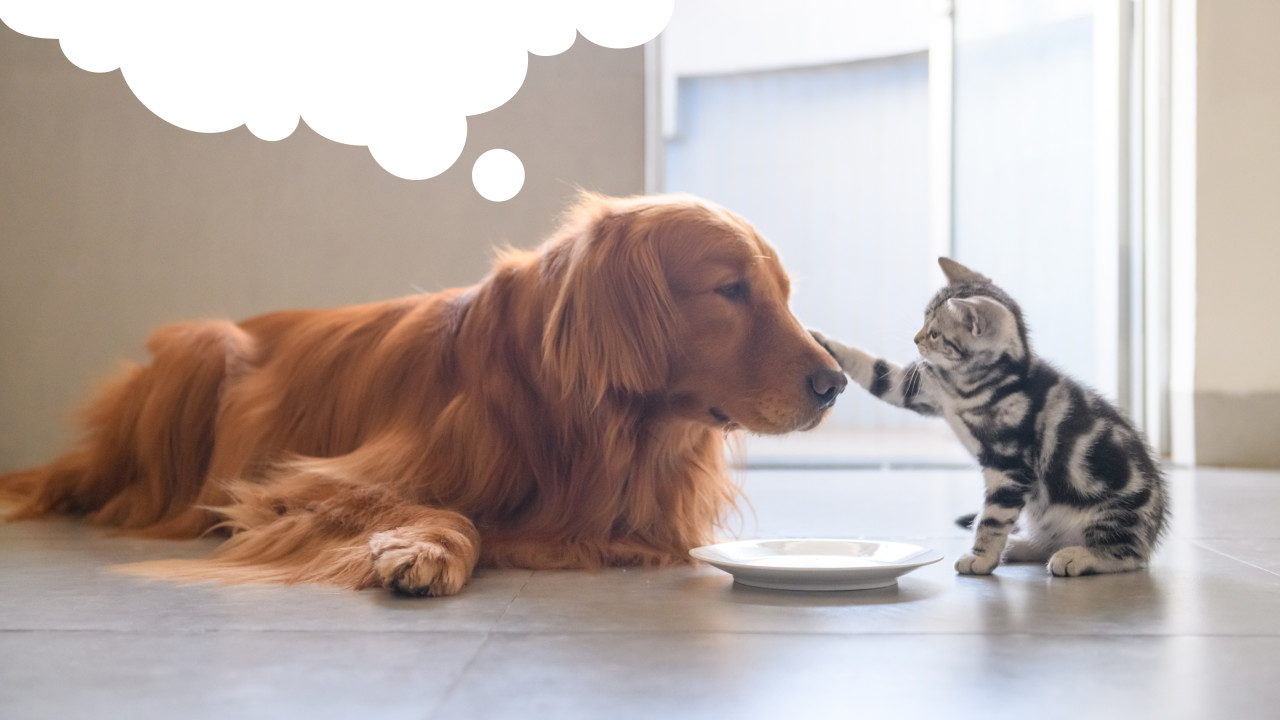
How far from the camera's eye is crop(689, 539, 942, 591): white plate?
1470 mm

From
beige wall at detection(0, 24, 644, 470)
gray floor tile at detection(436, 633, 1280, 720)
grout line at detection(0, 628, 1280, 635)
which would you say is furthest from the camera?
beige wall at detection(0, 24, 644, 470)

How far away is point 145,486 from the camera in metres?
2.31

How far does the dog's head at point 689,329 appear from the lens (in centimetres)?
169

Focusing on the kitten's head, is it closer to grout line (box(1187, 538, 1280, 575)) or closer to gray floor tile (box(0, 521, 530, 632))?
grout line (box(1187, 538, 1280, 575))

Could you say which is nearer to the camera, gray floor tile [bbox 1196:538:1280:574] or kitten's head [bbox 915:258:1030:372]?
kitten's head [bbox 915:258:1030:372]

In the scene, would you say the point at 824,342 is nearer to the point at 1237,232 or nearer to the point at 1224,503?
the point at 1224,503

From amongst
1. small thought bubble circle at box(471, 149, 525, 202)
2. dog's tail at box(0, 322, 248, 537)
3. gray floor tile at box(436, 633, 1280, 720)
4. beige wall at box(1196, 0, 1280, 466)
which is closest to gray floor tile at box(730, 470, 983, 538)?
gray floor tile at box(436, 633, 1280, 720)

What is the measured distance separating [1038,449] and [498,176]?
7.98 feet

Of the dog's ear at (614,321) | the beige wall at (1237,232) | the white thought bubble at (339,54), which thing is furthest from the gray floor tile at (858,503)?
the white thought bubble at (339,54)

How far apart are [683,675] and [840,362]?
94 centimetres

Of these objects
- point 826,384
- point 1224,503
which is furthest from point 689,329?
point 1224,503

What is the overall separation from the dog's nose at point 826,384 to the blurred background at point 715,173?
1747 mm

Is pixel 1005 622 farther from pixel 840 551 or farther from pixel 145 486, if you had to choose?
pixel 145 486

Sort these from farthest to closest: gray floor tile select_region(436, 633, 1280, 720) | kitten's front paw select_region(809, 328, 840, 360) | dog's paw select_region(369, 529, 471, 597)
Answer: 1. kitten's front paw select_region(809, 328, 840, 360)
2. dog's paw select_region(369, 529, 471, 597)
3. gray floor tile select_region(436, 633, 1280, 720)
